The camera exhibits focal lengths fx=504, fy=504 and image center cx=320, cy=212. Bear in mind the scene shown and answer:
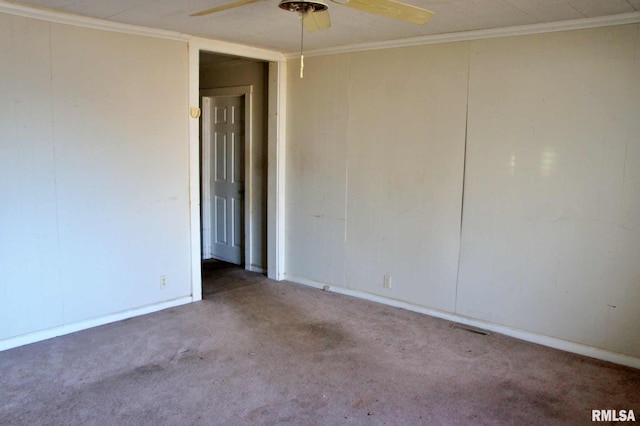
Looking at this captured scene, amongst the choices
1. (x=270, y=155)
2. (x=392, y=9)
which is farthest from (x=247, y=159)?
(x=392, y=9)

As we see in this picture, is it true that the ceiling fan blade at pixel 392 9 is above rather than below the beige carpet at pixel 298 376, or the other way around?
above

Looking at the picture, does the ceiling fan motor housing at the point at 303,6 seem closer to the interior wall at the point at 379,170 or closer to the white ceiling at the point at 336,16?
the white ceiling at the point at 336,16

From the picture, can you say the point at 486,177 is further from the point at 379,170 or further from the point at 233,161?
the point at 233,161

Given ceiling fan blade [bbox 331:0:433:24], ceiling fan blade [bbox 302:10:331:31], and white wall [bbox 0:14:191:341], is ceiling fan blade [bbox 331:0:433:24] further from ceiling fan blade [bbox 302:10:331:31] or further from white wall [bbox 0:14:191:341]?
white wall [bbox 0:14:191:341]

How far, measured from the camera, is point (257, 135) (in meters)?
5.60

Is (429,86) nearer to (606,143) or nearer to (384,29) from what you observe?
(384,29)

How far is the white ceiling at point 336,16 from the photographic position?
3.12m

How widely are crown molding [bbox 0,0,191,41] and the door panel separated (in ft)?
5.39

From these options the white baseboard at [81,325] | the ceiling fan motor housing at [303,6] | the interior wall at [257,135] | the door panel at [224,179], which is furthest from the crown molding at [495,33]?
the white baseboard at [81,325]

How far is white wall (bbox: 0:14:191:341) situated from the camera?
3521 mm

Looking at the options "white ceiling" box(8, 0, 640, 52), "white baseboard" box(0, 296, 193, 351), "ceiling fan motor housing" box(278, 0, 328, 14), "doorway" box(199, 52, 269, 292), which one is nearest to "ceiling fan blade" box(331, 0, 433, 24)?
"ceiling fan motor housing" box(278, 0, 328, 14)

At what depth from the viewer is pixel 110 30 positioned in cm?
388

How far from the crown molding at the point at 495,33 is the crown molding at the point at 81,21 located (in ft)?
4.56

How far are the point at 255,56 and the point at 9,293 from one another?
2.93m
